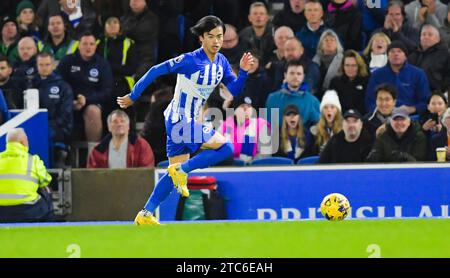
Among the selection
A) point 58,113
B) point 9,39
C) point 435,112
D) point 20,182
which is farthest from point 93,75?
point 435,112

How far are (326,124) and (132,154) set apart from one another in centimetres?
247

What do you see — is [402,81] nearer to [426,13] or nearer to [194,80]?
[426,13]

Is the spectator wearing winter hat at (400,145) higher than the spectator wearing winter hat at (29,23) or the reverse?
the reverse

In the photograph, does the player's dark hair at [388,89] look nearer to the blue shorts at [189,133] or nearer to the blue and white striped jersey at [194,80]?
the blue and white striped jersey at [194,80]

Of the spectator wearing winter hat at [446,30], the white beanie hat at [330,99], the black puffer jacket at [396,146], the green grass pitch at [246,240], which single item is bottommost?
the green grass pitch at [246,240]

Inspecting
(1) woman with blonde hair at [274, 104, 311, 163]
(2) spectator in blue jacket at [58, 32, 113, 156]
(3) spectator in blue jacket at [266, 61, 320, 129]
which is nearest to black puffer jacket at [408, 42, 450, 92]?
(3) spectator in blue jacket at [266, 61, 320, 129]

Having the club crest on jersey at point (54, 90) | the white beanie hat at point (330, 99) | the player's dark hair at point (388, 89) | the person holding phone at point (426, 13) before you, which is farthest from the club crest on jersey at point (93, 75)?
the person holding phone at point (426, 13)

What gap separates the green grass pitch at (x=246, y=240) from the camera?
12188mm

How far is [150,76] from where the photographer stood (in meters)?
13.4

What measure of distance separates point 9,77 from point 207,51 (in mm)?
4767

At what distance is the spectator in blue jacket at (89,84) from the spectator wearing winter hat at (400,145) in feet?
11.7

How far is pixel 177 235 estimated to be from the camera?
41.4 ft
